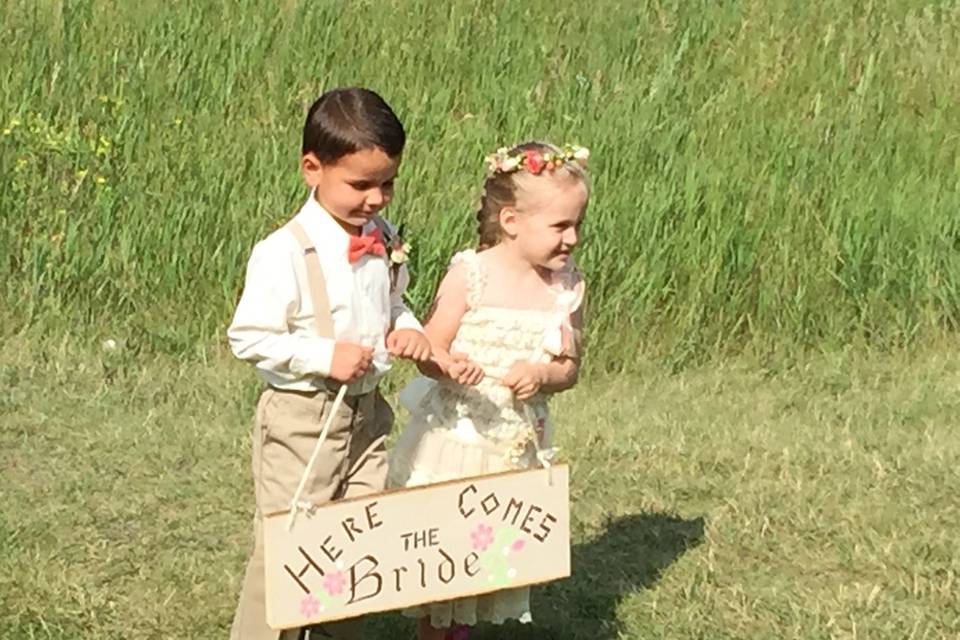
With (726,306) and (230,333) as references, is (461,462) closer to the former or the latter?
(230,333)

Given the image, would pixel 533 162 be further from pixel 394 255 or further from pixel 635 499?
pixel 635 499

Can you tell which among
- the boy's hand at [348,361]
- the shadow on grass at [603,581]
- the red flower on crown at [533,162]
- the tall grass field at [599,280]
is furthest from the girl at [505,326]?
the tall grass field at [599,280]

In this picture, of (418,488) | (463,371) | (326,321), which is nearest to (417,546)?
(418,488)

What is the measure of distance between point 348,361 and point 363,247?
260 mm

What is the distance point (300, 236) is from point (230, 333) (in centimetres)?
25

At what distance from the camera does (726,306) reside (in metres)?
7.05

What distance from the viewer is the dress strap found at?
4172 millimetres

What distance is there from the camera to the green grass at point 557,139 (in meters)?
6.97

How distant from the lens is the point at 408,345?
3891 millimetres

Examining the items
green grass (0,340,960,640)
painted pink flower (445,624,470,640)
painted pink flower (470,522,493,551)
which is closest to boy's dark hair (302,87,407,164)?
painted pink flower (470,522,493,551)

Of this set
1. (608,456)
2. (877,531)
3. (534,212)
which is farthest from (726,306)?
(534,212)

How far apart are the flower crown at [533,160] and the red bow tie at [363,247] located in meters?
A: 0.38

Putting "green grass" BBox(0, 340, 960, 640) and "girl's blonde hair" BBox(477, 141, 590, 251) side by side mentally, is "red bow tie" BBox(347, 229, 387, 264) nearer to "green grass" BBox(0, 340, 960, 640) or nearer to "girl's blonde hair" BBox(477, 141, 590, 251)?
"girl's blonde hair" BBox(477, 141, 590, 251)

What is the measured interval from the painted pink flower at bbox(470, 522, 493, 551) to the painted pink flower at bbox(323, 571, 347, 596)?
29cm
